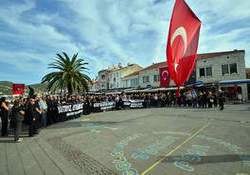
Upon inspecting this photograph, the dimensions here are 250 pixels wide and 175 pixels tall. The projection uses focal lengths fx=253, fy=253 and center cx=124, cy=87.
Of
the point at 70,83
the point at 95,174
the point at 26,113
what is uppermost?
the point at 70,83

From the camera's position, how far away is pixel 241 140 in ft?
29.9

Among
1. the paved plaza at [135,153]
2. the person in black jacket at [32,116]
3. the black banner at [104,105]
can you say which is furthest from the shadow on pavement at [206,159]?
the black banner at [104,105]

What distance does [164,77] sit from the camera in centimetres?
5450

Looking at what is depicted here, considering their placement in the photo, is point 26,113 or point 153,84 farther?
point 153,84

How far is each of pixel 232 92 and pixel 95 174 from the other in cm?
3614

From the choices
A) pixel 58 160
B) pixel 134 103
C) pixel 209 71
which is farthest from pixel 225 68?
pixel 58 160

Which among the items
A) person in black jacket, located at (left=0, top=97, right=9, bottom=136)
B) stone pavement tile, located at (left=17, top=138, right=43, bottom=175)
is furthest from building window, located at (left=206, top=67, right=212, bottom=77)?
stone pavement tile, located at (left=17, top=138, right=43, bottom=175)

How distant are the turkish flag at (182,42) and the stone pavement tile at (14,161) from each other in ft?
32.4

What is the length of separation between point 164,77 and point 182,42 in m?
39.0

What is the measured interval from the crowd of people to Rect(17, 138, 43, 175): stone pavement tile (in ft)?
5.57

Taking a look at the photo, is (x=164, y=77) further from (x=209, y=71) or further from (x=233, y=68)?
(x=233, y=68)

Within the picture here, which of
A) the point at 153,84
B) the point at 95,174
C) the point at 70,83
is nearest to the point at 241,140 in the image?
the point at 95,174

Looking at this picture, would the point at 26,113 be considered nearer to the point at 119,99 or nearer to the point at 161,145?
the point at 161,145

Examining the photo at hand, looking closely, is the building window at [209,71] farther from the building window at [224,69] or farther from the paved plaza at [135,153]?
the paved plaza at [135,153]
